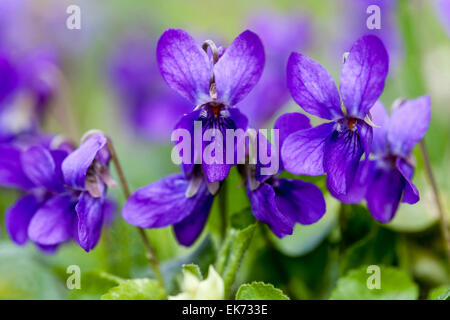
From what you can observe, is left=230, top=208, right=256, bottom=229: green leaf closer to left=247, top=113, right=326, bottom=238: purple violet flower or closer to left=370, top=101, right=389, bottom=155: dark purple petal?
left=247, top=113, right=326, bottom=238: purple violet flower

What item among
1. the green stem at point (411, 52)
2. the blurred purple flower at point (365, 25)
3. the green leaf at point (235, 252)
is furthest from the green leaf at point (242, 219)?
the blurred purple flower at point (365, 25)

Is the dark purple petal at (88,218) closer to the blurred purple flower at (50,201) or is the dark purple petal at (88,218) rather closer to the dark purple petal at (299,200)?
the blurred purple flower at (50,201)

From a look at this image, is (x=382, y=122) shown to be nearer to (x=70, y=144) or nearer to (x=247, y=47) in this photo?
(x=247, y=47)

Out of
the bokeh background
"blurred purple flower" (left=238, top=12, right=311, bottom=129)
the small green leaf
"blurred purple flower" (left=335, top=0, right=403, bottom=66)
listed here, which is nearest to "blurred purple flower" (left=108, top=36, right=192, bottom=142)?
the bokeh background

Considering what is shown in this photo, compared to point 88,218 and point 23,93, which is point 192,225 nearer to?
point 88,218

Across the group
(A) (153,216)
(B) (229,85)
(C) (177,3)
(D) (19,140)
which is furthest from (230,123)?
(C) (177,3)

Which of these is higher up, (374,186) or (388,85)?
(388,85)
